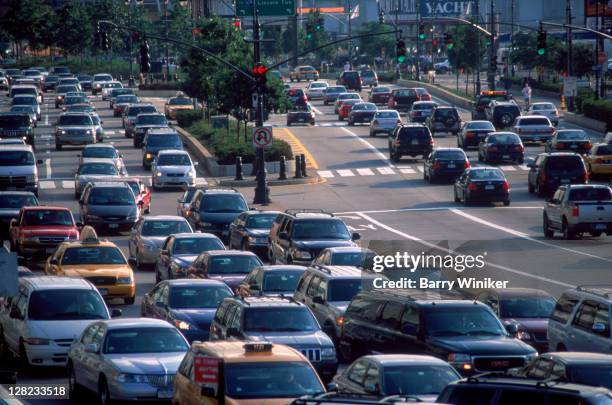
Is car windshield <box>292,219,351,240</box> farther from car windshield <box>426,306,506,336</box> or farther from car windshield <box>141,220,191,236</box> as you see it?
car windshield <box>426,306,506,336</box>

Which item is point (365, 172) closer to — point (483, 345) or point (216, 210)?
point (216, 210)

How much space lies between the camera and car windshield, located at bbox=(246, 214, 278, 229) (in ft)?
126

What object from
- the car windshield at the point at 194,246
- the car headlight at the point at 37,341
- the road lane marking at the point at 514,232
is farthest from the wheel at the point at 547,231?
the car headlight at the point at 37,341

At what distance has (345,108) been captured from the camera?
88.2m

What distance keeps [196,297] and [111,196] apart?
18.7 meters

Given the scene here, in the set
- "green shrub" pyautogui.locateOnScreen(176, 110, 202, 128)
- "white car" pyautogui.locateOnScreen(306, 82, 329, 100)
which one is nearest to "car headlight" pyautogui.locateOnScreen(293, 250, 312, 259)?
"green shrub" pyautogui.locateOnScreen(176, 110, 202, 128)

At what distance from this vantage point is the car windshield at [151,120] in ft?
238

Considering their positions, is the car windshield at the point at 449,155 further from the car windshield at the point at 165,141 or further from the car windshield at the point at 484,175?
the car windshield at the point at 165,141

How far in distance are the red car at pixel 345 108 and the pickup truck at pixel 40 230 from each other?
164 feet

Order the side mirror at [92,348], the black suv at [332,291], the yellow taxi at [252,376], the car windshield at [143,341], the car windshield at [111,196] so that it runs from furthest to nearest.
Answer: the car windshield at [111,196], the black suv at [332,291], the car windshield at [143,341], the side mirror at [92,348], the yellow taxi at [252,376]

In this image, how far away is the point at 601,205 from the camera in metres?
40.8

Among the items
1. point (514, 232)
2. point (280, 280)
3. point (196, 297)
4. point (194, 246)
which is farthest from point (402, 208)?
point (196, 297)

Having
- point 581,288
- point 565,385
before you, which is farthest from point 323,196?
point 565,385

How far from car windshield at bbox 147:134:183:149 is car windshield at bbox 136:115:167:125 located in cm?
970
